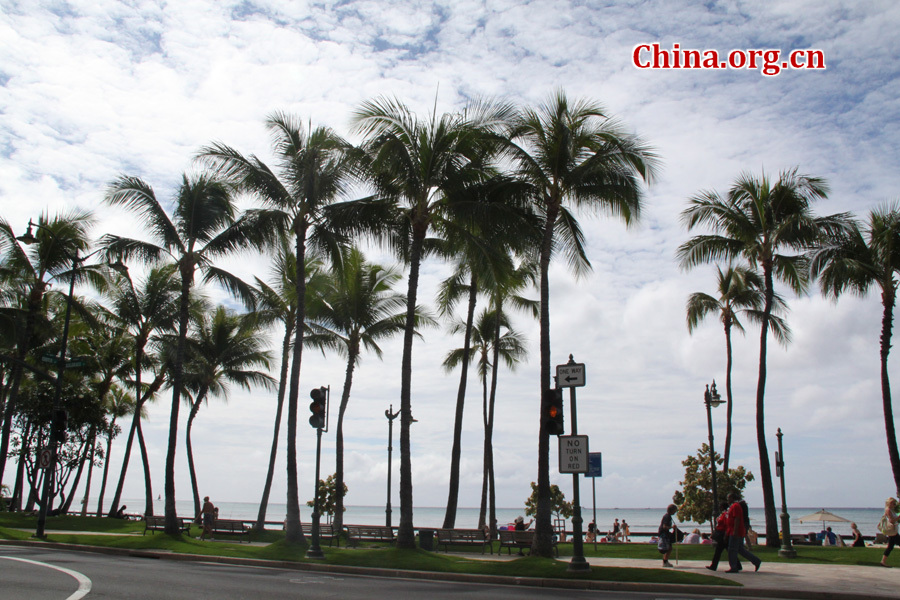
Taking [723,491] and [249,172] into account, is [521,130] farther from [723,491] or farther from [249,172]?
[723,491]

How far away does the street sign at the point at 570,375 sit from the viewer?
15.1 meters

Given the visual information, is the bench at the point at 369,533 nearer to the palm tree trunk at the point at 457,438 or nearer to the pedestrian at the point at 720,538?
the palm tree trunk at the point at 457,438

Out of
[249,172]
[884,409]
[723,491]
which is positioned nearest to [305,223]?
[249,172]

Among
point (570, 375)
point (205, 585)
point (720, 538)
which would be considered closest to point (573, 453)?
point (570, 375)

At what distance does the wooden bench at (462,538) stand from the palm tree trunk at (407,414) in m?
3.15

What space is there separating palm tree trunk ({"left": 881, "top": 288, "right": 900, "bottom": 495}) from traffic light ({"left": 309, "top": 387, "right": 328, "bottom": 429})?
697 inches

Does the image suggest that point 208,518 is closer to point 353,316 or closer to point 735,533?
point 353,316

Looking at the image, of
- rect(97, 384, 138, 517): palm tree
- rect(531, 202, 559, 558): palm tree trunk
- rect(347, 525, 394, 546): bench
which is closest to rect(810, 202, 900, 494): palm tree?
rect(531, 202, 559, 558): palm tree trunk

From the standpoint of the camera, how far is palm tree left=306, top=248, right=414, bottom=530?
97.0 ft

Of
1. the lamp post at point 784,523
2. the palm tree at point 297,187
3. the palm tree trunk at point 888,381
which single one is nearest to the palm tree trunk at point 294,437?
the palm tree at point 297,187

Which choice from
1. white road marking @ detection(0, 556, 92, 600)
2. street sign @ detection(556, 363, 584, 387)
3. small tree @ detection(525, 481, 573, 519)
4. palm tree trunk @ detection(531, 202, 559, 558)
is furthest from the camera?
small tree @ detection(525, 481, 573, 519)

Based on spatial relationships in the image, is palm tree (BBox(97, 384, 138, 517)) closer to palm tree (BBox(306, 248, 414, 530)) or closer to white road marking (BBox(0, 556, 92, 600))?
palm tree (BBox(306, 248, 414, 530))

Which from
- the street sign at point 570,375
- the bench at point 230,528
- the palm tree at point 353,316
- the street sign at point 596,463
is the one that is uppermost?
the palm tree at point 353,316

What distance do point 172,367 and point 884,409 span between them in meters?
31.2
